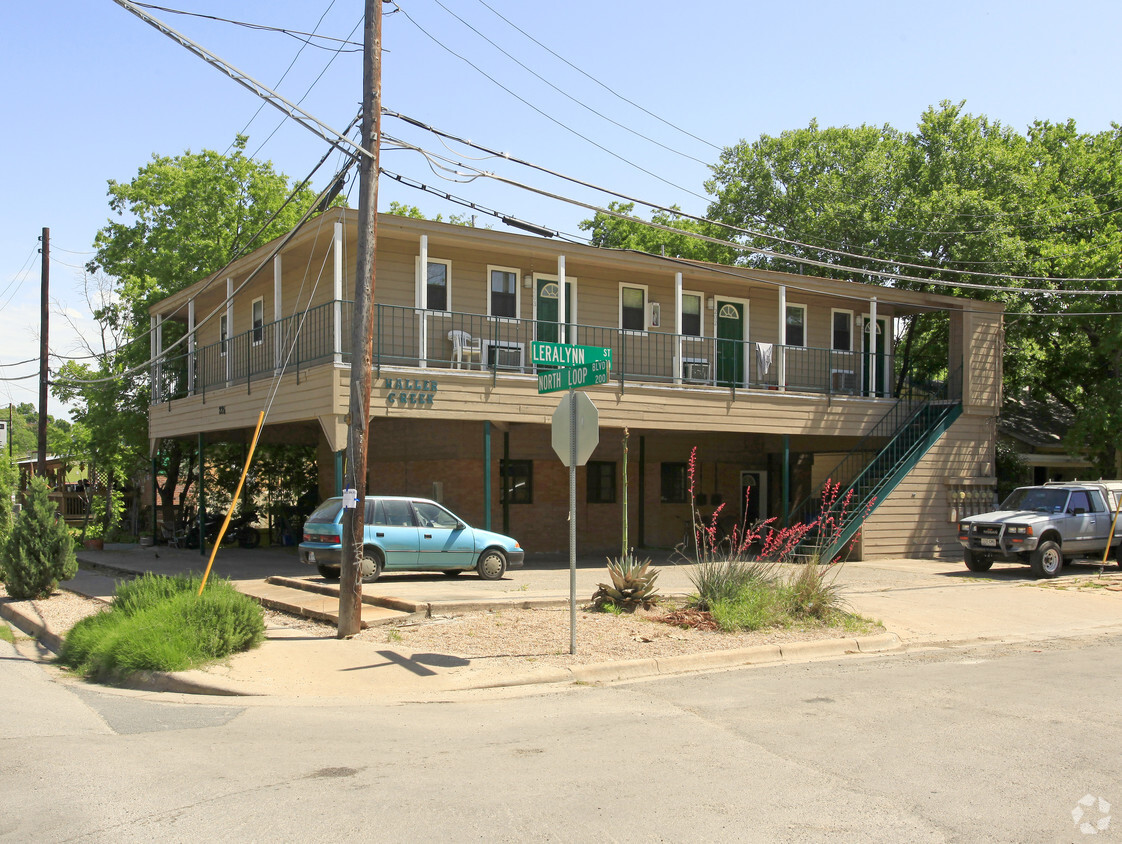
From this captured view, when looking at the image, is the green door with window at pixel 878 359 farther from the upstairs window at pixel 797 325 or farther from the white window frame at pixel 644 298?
the white window frame at pixel 644 298

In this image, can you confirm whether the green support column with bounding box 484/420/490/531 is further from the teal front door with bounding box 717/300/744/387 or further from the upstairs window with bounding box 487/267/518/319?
the teal front door with bounding box 717/300/744/387

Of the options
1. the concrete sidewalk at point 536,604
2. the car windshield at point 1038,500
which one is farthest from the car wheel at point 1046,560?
the car windshield at point 1038,500

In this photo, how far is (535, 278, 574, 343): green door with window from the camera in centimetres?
2127

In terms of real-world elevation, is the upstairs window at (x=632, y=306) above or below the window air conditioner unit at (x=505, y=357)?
above

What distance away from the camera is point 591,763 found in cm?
645

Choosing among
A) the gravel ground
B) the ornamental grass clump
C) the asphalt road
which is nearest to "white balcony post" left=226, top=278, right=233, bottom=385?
the gravel ground

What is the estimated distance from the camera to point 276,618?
43.1 feet

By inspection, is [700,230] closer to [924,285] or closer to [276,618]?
[924,285]

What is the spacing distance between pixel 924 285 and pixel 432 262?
17430 mm

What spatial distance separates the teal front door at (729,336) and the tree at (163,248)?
13.5 metres

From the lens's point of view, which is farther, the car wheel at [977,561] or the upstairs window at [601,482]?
the upstairs window at [601,482]

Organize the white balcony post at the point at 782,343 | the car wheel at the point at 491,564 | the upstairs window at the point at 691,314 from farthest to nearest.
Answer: the upstairs window at the point at 691,314
the white balcony post at the point at 782,343
the car wheel at the point at 491,564

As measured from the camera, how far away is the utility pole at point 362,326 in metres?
11.1

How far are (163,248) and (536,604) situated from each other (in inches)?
816
